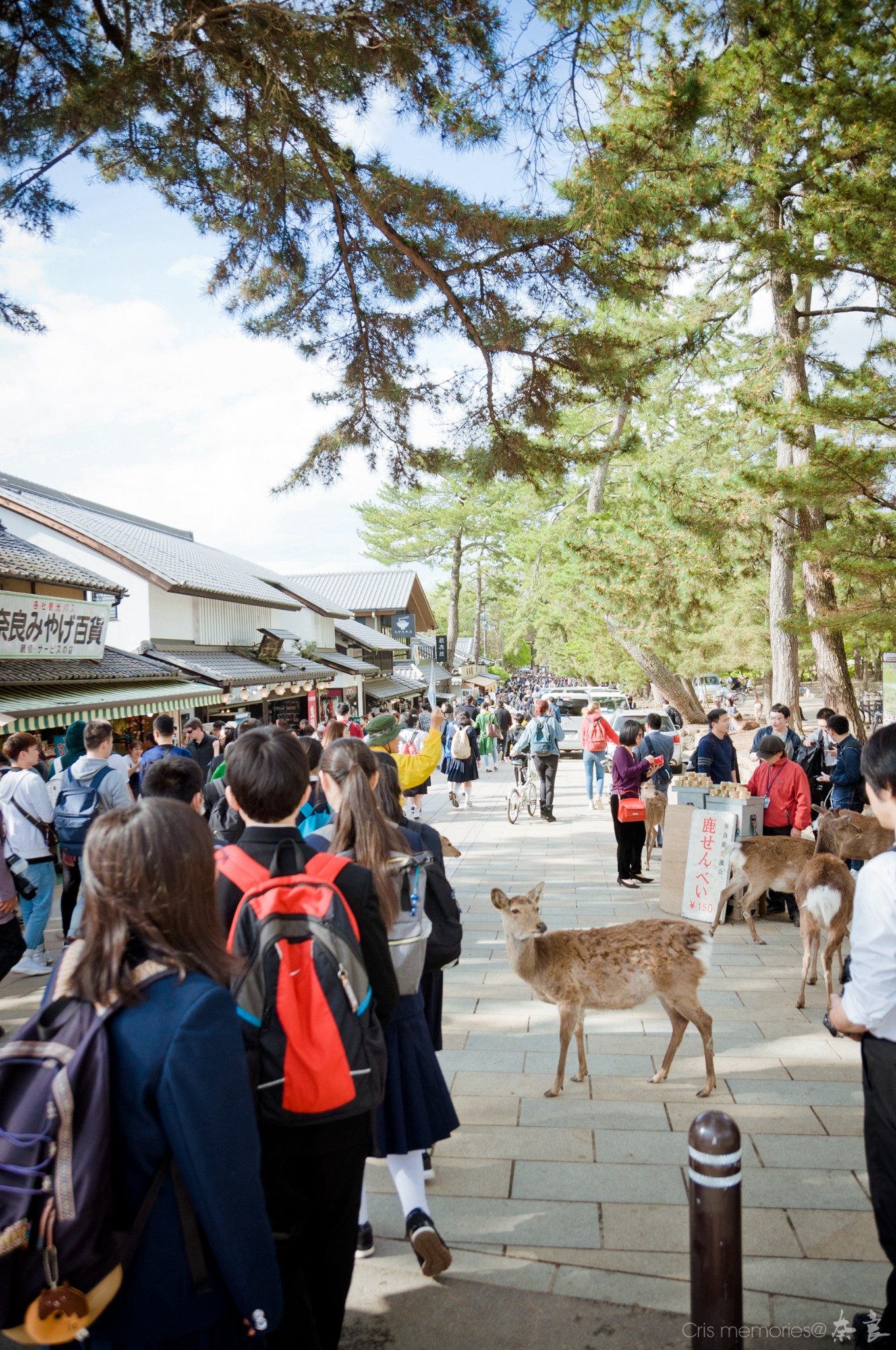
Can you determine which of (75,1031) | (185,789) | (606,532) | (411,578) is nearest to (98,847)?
(75,1031)

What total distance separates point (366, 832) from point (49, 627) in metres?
10.6

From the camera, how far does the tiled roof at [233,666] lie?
16609 mm

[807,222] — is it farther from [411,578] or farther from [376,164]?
[411,578]

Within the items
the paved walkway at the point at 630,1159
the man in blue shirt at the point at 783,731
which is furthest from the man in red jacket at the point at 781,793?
the paved walkway at the point at 630,1159

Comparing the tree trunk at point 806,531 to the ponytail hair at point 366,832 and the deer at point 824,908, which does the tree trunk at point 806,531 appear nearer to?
the deer at point 824,908

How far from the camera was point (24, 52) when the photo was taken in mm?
Answer: 5102

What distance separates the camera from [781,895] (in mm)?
7855

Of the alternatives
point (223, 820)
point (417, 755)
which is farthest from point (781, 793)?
point (223, 820)

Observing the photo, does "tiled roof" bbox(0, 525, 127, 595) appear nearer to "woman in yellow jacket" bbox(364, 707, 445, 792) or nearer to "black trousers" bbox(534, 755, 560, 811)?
"woman in yellow jacket" bbox(364, 707, 445, 792)

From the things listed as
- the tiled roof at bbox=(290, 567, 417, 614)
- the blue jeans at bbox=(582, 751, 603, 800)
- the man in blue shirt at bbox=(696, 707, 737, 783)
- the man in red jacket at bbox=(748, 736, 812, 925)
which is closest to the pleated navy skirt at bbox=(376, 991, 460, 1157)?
the man in red jacket at bbox=(748, 736, 812, 925)

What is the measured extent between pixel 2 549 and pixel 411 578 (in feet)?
94.2

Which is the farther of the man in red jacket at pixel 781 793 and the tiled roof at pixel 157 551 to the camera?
the tiled roof at pixel 157 551

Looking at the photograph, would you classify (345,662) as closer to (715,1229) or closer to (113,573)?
(113,573)

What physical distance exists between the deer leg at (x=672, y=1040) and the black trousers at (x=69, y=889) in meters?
4.46
